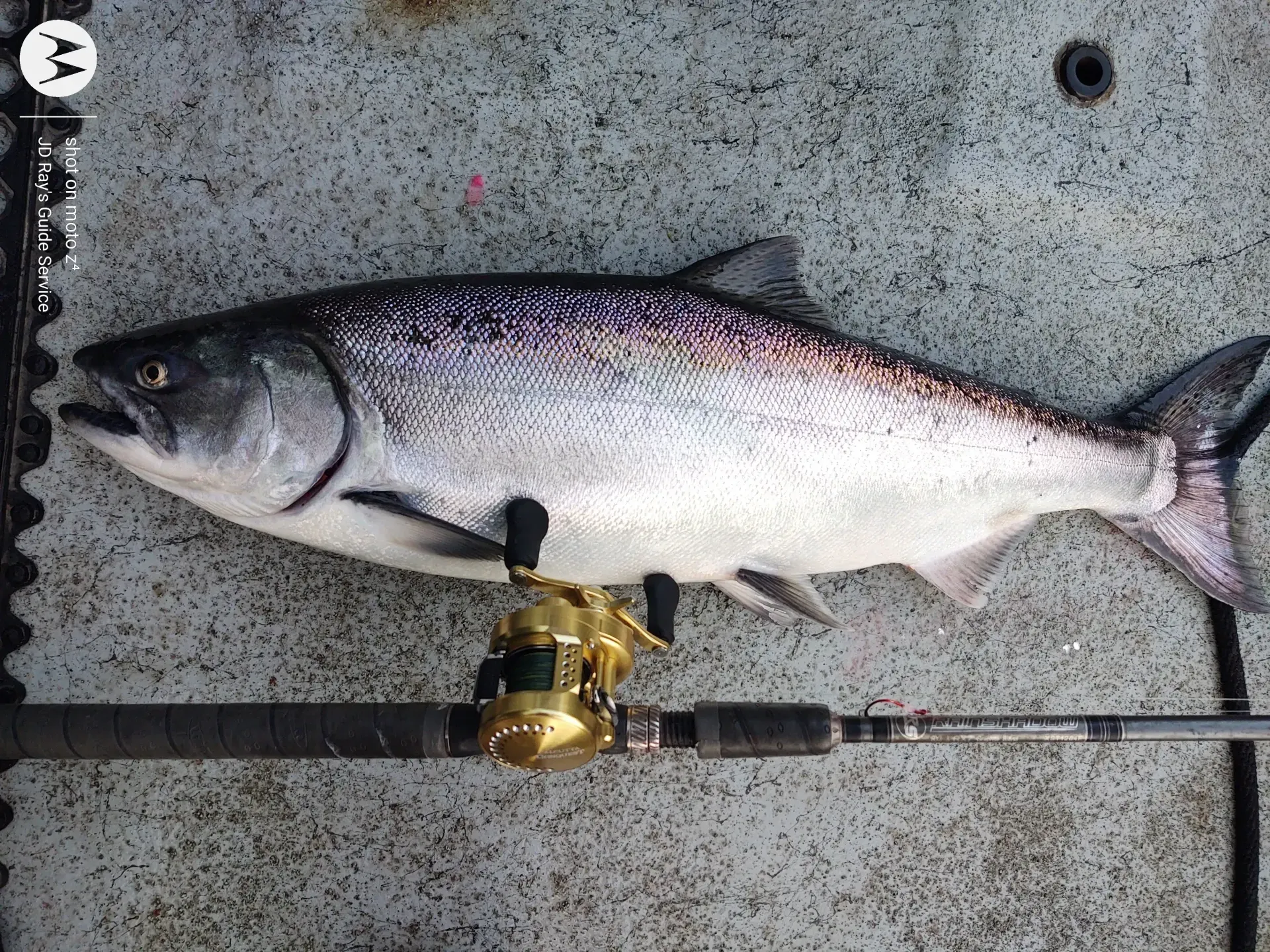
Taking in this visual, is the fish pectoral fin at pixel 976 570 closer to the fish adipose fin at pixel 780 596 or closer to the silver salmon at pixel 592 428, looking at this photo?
the silver salmon at pixel 592 428

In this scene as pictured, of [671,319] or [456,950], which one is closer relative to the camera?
[671,319]

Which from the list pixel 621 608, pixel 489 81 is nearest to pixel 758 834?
pixel 621 608

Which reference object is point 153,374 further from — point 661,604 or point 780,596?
point 780,596

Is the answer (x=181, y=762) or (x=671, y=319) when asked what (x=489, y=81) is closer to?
(x=671, y=319)

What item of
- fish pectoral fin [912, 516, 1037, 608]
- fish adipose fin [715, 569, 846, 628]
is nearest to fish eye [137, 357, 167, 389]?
fish adipose fin [715, 569, 846, 628]

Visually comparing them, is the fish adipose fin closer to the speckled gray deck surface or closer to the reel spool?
the speckled gray deck surface
